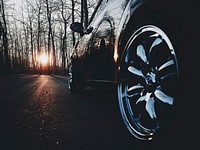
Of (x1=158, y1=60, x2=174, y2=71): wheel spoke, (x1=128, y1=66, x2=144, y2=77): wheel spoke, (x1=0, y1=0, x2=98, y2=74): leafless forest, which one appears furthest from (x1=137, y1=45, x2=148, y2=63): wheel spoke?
(x1=0, y1=0, x2=98, y2=74): leafless forest

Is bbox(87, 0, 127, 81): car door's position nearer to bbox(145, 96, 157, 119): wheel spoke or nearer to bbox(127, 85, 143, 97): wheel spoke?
bbox(127, 85, 143, 97): wheel spoke

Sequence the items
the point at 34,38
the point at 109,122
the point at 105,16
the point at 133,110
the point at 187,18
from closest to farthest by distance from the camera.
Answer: the point at 187,18 → the point at 133,110 → the point at 109,122 → the point at 105,16 → the point at 34,38

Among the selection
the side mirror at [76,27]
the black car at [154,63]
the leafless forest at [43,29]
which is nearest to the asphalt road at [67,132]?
the black car at [154,63]

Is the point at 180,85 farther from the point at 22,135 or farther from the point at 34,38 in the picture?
the point at 34,38

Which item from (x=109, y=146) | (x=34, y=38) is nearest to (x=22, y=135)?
(x=109, y=146)

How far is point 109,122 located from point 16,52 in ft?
141

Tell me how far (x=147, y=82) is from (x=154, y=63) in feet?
0.52

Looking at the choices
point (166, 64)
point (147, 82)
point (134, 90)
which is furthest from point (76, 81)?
point (166, 64)

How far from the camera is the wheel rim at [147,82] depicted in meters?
1.54

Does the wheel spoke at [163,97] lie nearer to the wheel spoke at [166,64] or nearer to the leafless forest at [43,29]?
the wheel spoke at [166,64]

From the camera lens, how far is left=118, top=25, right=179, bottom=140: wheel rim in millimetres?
1536

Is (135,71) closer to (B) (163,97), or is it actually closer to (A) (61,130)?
(B) (163,97)

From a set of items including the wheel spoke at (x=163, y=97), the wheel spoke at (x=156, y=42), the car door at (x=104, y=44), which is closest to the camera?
the wheel spoke at (x=163, y=97)

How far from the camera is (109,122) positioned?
2492 millimetres
